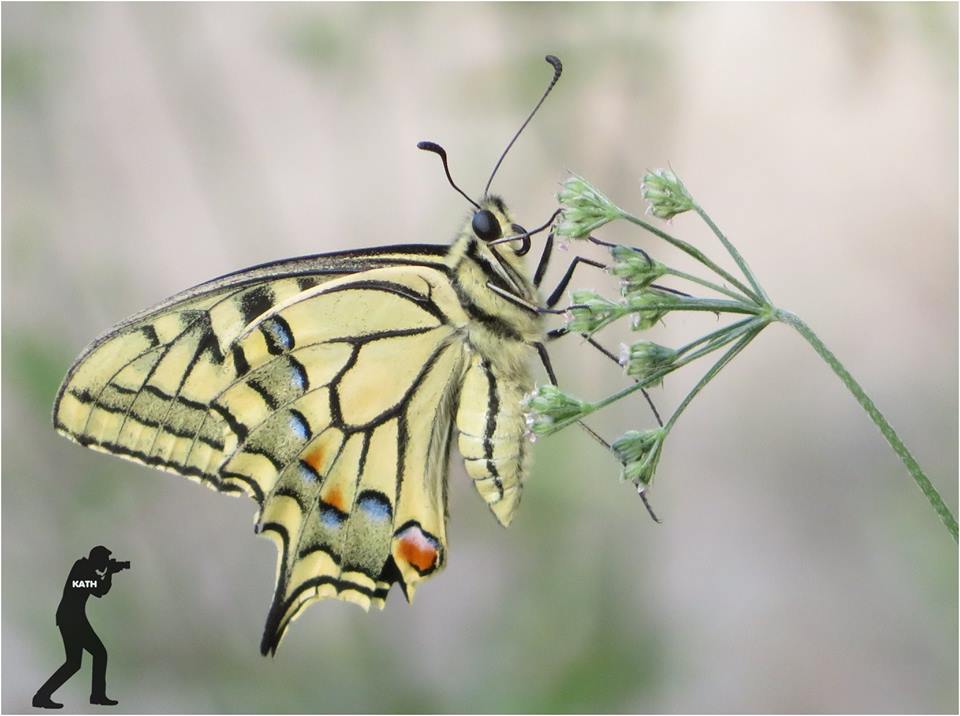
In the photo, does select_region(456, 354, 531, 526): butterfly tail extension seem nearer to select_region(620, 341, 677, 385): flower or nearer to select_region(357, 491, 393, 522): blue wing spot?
select_region(357, 491, 393, 522): blue wing spot

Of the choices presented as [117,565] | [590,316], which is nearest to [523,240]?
[590,316]

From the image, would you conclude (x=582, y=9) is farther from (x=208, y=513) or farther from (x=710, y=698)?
(x=710, y=698)

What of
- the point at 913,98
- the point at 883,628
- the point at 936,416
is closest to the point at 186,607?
the point at 883,628

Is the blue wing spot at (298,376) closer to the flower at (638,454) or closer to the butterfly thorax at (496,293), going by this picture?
the butterfly thorax at (496,293)

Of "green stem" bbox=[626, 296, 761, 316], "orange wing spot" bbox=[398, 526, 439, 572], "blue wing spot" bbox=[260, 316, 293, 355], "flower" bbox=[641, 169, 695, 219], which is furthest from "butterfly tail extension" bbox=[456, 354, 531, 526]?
"green stem" bbox=[626, 296, 761, 316]

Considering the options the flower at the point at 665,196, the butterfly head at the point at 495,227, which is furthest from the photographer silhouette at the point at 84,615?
the flower at the point at 665,196

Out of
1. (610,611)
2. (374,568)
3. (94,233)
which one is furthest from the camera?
(94,233)

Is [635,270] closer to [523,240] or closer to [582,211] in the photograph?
[582,211]
